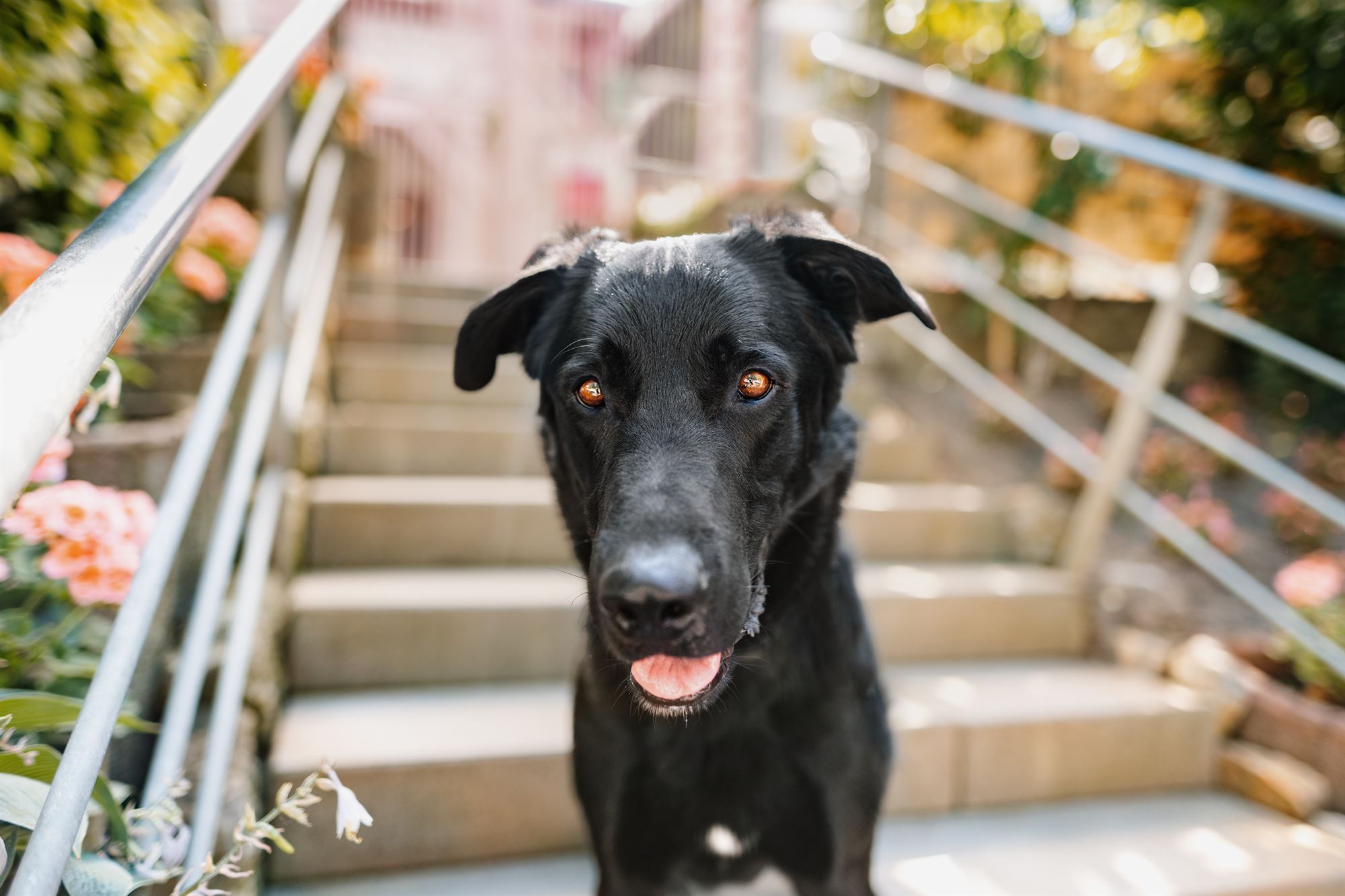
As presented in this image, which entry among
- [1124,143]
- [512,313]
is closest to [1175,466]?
[1124,143]

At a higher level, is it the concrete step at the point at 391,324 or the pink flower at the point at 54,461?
the concrete step at the point at 391,324

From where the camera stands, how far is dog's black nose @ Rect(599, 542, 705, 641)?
851mm

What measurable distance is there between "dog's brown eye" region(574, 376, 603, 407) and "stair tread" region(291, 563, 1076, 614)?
1.95 ft

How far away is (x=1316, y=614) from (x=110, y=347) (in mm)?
2425

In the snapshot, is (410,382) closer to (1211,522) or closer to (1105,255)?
(1105,255)

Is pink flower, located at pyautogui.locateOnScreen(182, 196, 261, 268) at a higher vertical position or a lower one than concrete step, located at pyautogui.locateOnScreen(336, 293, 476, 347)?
higher

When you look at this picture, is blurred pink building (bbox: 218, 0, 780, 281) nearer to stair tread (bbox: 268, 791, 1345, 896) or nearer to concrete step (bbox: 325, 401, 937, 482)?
concrete step (bbox: 325, 401, 937, 482)

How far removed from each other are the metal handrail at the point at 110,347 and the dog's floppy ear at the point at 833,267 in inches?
30.3

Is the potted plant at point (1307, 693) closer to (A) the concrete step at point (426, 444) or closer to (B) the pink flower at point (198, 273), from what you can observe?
(A) the concrete step at point (426, 444)

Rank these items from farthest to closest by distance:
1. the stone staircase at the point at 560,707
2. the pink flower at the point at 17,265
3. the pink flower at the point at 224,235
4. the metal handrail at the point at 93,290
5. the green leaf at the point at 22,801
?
the pink flower at the point at 224,235
the stone staircase at the point at 560,707
the pink flower at the point at 17,265
the green leaf at the point at 22,801
the metal handrail at the point at 93,290

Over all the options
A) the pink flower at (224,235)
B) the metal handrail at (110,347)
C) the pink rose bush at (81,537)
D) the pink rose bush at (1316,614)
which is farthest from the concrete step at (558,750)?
the pink flower at (224,235)

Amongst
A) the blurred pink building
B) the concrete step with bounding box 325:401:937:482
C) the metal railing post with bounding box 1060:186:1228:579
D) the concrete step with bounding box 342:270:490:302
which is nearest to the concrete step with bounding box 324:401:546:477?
the concrete step with bounding box 325:401:937:482

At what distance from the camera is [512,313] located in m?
1.32

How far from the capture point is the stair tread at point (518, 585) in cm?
185
